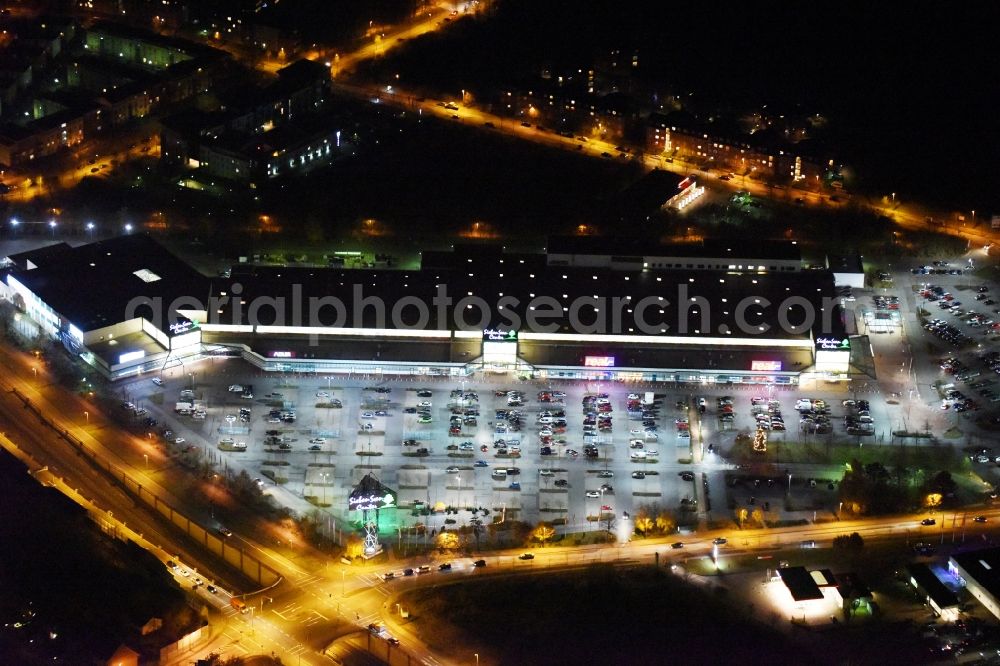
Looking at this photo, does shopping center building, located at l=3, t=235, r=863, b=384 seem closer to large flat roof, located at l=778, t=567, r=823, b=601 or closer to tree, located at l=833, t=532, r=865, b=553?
tree, located at l=833, t=532, r=865, b=553

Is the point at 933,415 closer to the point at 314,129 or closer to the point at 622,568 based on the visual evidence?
the point at 622,568

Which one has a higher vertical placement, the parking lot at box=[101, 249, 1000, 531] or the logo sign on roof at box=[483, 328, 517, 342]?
the logo sign on roof at box=[483, 328, 517, 342]

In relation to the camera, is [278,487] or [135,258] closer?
[278,487]

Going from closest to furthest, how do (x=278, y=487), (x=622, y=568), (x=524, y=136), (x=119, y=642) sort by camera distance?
1. (x=119, y=642)
2. (x=622, y=568)
3. (x=278, y=487)
4. (x=524, y=136)

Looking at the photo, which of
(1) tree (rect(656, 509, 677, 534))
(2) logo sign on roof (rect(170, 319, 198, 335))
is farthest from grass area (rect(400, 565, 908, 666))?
(2) logo sign on roof (rect(170, 319, 198, 335))

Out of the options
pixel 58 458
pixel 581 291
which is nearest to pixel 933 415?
pixel 581 291

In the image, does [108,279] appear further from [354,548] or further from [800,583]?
[800,583]

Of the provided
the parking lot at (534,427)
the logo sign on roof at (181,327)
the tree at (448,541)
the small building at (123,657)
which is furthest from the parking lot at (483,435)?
the small building at (123,657)
